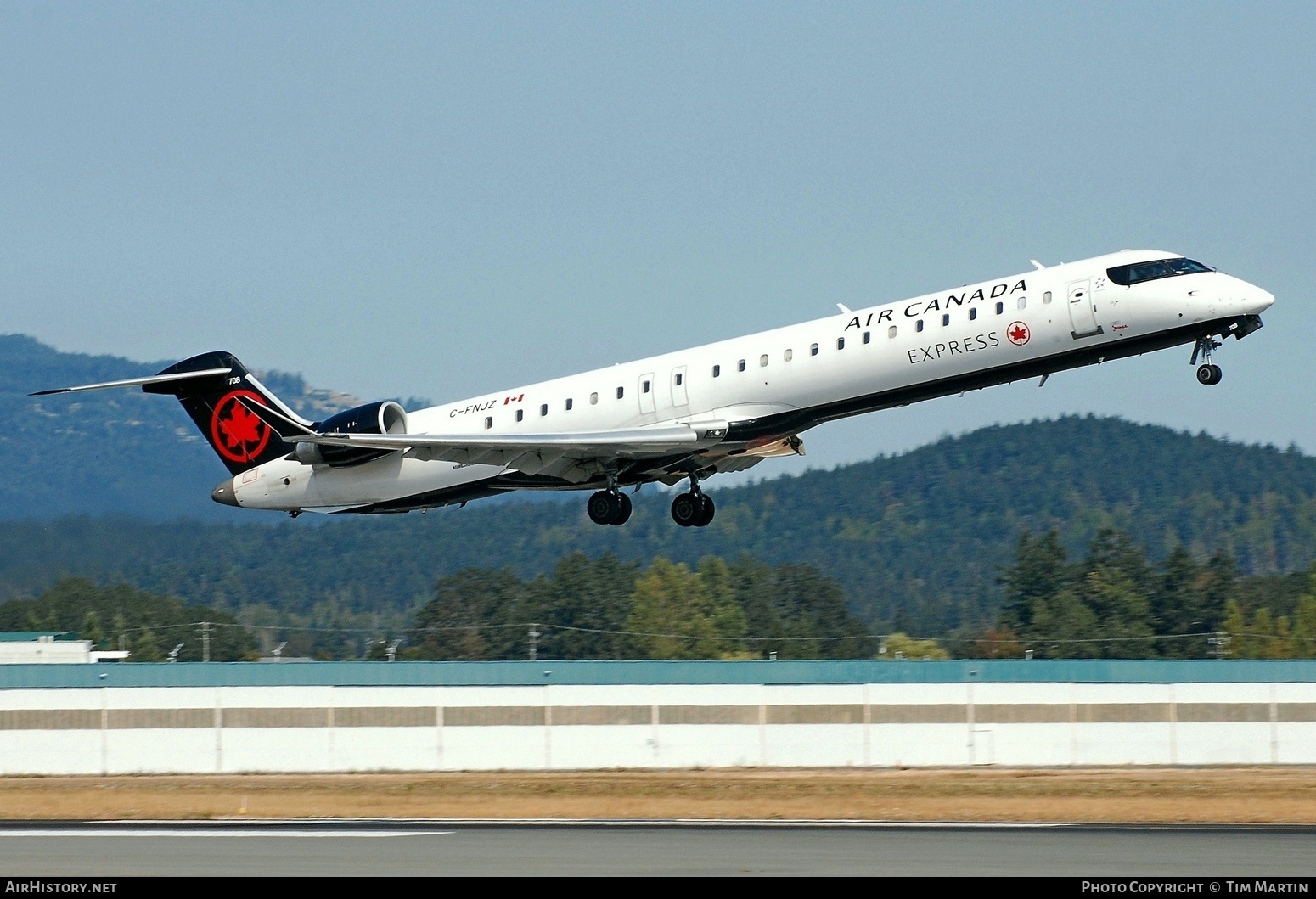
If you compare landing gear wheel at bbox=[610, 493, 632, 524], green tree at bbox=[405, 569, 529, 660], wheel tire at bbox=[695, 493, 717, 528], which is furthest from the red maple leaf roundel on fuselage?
green tree at bbox=[405, 569, 529, 660]

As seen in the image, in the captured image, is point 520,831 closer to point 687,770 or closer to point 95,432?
point 687,770

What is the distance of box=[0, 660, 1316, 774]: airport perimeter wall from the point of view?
41.4 meters

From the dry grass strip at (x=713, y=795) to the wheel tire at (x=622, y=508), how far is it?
Result: 198 inches

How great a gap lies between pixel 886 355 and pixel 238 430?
14153 millimetres

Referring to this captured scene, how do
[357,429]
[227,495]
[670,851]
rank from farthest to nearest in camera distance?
1. [227,495]
2. [357,429]
3. [670,851]

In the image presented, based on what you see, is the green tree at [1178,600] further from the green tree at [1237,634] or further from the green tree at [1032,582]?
the green tree at [1032,582]

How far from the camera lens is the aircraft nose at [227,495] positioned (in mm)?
34406

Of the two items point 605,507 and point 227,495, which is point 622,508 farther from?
point 227,495

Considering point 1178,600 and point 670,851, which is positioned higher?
point 1178,600

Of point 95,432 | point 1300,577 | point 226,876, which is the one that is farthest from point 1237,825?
point 95,432

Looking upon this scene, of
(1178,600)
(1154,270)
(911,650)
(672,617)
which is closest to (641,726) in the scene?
(1154,270)

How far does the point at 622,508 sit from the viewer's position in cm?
3153

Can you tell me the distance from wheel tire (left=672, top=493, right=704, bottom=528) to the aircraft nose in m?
8.94

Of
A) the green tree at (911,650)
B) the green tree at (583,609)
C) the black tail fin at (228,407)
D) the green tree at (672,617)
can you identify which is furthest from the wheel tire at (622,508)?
the green tree at (583,609)
